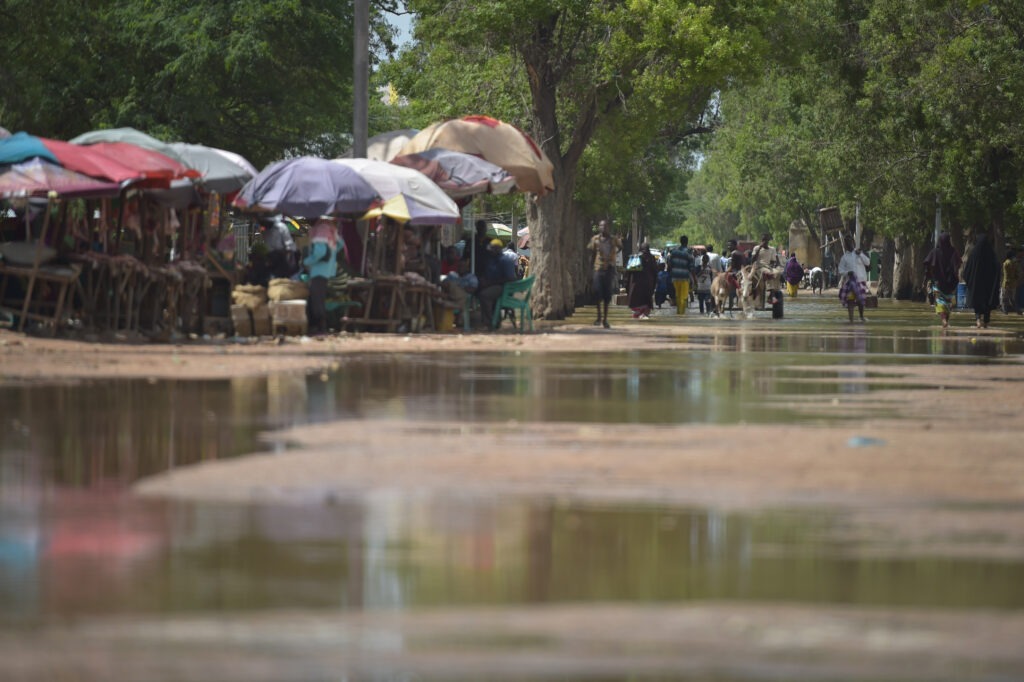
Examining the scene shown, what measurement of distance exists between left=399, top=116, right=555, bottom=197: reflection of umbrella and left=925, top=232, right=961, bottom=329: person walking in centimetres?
849

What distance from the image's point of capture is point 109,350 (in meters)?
22.1

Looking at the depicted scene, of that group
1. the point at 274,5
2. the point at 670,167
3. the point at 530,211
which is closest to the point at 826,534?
the point at 530,211

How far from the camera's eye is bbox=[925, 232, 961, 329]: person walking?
126 feet

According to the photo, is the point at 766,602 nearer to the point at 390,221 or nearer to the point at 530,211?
the point at 390,221

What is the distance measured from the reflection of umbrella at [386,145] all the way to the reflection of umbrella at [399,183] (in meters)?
4.49

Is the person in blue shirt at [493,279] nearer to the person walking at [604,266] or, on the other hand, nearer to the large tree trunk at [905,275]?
the person walking at [604,266]

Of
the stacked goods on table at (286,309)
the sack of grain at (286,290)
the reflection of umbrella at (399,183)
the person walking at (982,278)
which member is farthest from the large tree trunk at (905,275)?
the stacked goods on table at (286,309)

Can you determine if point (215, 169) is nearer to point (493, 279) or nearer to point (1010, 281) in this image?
point (493, 279)

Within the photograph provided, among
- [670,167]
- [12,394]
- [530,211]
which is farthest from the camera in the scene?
[670,167]

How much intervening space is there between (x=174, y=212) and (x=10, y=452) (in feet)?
56.0

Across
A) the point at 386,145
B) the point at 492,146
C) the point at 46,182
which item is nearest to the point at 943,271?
the point at 492,146

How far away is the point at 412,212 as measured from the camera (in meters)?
29.0

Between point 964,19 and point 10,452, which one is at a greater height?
point 964,19

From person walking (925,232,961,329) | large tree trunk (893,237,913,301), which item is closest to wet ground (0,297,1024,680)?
person walking (925,232,961,329)
